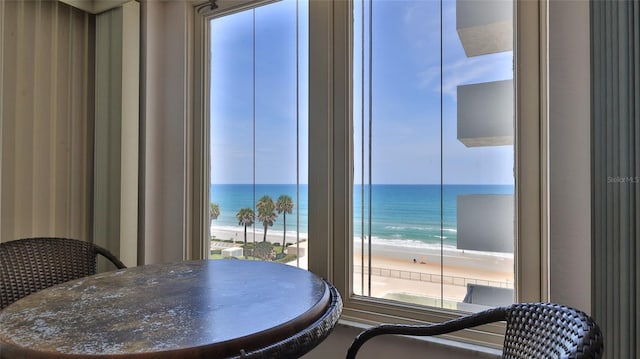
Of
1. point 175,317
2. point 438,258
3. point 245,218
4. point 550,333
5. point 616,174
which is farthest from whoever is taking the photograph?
point 245,218

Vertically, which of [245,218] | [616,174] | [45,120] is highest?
[45,120]

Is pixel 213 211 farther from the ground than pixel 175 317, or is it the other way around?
pixel 213 211

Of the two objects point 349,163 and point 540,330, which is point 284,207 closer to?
point 349,163

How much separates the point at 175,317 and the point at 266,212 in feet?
3.62

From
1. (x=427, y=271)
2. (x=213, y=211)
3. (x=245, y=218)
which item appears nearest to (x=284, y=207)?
(x=245, y=218)

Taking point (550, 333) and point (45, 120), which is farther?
point (45, 120)

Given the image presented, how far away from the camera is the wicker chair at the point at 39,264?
1.55 metres

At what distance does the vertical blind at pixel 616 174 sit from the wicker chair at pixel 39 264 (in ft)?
6.31

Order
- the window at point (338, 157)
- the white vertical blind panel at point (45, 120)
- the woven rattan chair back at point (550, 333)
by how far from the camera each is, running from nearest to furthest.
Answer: the woven rattan chair back at point (550, 333) < the window at point (338, 157) < the white vertical blind panel at point (45, 120)

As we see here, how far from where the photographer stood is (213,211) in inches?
87.4

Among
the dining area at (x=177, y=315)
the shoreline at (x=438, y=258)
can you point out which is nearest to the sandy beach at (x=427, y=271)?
the shoreline at (x=438, y=258)

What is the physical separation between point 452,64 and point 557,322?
111 centimetres

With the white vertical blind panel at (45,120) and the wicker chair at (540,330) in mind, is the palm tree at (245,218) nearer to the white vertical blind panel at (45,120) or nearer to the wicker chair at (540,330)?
the white vertical blind panel at (45,120)

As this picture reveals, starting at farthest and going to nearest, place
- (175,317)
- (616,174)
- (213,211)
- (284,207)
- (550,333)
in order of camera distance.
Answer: (213,211)
(284,207)
(616,174)
(175,317)
(550,333)
